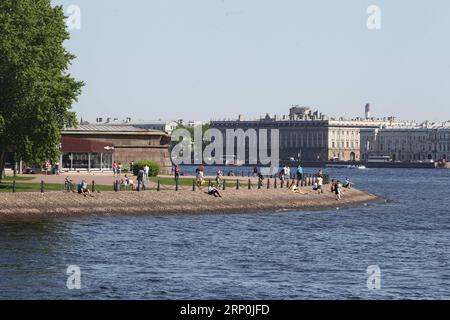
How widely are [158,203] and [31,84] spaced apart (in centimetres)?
1142

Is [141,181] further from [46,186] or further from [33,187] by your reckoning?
[33,187]

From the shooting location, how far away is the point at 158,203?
83.6 m

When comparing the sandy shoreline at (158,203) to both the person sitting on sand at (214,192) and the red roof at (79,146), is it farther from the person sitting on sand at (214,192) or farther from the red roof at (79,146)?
the red roof at (79,146)

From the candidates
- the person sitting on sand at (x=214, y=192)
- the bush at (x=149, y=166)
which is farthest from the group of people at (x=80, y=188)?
the bush at (x=149, y=166)

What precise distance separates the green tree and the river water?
31.0ft

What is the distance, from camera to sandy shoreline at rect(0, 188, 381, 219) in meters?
75.2

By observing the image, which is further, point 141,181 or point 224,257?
point 141,181

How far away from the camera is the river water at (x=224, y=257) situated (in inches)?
1704

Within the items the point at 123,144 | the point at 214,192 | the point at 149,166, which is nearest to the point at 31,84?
the point at 214,192

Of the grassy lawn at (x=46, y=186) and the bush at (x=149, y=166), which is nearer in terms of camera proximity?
the grassy lawn at (x=46, y=186)

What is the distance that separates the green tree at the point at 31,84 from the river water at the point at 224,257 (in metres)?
9.45

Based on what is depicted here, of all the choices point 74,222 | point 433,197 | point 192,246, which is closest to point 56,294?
point 192,246

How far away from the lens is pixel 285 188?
99.8 meters

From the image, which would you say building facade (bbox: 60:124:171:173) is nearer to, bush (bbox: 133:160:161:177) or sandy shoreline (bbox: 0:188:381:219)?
bush (bbox: 133:160:161:177)
